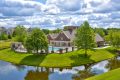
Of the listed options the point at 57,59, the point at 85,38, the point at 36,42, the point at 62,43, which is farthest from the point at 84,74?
the point at 62,43

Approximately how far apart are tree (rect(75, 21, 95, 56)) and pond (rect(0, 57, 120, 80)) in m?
6.68

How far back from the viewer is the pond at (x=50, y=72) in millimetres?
59578

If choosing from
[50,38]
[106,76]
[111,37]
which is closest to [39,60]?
[106,76]

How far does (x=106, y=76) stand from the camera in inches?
1860

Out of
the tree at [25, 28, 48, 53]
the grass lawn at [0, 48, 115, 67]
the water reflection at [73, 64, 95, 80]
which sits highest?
the tree at [25, 28, 48, 53]

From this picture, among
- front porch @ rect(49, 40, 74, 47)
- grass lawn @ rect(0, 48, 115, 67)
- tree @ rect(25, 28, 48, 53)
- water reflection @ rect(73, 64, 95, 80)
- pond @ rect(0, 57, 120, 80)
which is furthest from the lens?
front porch @ rect(49, 40, 74, 47)

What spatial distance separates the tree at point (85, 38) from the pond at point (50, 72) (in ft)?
21.9

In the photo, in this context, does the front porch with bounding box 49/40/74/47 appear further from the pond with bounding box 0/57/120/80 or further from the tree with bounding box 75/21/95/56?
the pond with bounding box 0/57/120/80

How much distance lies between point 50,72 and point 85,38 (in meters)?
20.0

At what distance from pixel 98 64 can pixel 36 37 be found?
1986 centimetres

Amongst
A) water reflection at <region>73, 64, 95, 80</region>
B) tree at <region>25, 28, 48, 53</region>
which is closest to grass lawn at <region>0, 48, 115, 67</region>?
tree at <region>25, 28, 48, 53</region>

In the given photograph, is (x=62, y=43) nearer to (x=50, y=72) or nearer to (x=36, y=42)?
(x=36, y=42)

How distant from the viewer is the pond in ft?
195

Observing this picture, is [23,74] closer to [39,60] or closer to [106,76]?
Result: [39,60]
